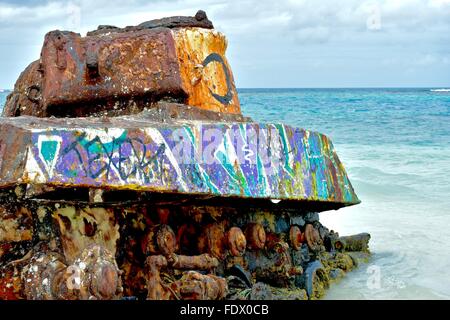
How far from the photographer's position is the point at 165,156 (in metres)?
4.22

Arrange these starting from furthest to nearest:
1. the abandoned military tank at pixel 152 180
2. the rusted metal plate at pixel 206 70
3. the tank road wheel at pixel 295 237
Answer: the tank road wheel at pixel 295 237 < the rusted metal plate at pixel 206 70 < the abandoned military tank at pixel 152 180

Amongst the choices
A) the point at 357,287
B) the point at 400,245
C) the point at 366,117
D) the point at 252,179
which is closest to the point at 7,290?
the point at 252,179

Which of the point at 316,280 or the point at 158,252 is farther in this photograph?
the point at 316,280

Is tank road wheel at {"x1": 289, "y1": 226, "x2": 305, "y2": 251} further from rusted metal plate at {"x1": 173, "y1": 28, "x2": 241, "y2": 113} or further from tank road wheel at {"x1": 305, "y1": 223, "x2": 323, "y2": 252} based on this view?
rusted metal plate at {"x1": 173, "y1": 28, "x2": 241, "y2": 113}

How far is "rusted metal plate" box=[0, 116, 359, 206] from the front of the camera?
3713mm

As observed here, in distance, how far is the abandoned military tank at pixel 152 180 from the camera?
13.0ft

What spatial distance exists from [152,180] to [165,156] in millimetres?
166

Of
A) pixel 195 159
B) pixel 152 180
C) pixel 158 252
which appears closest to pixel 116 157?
pixel 152 180

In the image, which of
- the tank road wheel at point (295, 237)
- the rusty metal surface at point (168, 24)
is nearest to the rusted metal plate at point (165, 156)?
the tank road wheel at point (295, 237)

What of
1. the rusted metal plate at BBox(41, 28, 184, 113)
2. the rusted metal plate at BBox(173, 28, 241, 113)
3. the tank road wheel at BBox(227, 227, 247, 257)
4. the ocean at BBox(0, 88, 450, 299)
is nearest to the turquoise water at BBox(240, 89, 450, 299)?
the ocean at BBox(0, 88, 450, 299)

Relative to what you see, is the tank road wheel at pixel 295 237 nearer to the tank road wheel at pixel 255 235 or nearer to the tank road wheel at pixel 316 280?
the tank road wheel at pixel 316 280

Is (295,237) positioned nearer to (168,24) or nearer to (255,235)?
(255,235)

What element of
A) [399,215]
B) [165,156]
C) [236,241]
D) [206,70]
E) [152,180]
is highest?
[206,70]
